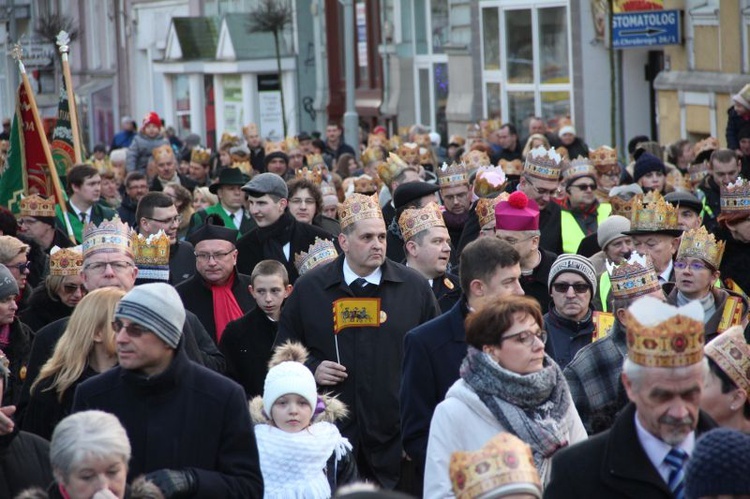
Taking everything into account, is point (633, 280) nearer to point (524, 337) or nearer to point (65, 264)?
point (524, 337)

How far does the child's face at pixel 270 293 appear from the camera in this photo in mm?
9367

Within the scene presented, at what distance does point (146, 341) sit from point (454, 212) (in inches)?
244

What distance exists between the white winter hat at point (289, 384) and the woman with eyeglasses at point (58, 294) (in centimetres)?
210

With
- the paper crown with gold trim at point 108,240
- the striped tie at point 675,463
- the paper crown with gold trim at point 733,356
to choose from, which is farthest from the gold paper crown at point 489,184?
the striped tie at point 675,463

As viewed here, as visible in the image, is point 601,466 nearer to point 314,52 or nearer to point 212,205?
point 212,205

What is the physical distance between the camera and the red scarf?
32.0 feet

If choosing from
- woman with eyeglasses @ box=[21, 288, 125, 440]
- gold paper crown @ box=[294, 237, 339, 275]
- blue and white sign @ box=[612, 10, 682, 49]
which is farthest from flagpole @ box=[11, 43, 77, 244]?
blue and white sign @ box=[612, 10, 682, 49]

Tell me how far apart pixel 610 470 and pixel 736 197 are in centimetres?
596

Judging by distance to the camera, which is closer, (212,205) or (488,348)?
(488,348)

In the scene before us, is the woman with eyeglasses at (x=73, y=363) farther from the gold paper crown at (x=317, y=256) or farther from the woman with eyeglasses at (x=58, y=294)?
the gold paper crown at (x=317, y=256)

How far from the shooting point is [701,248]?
8.68 m

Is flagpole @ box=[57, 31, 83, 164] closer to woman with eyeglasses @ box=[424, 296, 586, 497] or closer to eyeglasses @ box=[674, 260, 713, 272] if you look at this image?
eyeglasses @ box=[674, 260, 713, 272]

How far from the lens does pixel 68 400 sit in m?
6.61

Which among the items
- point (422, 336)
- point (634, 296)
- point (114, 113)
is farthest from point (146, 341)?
point (114, 113)
